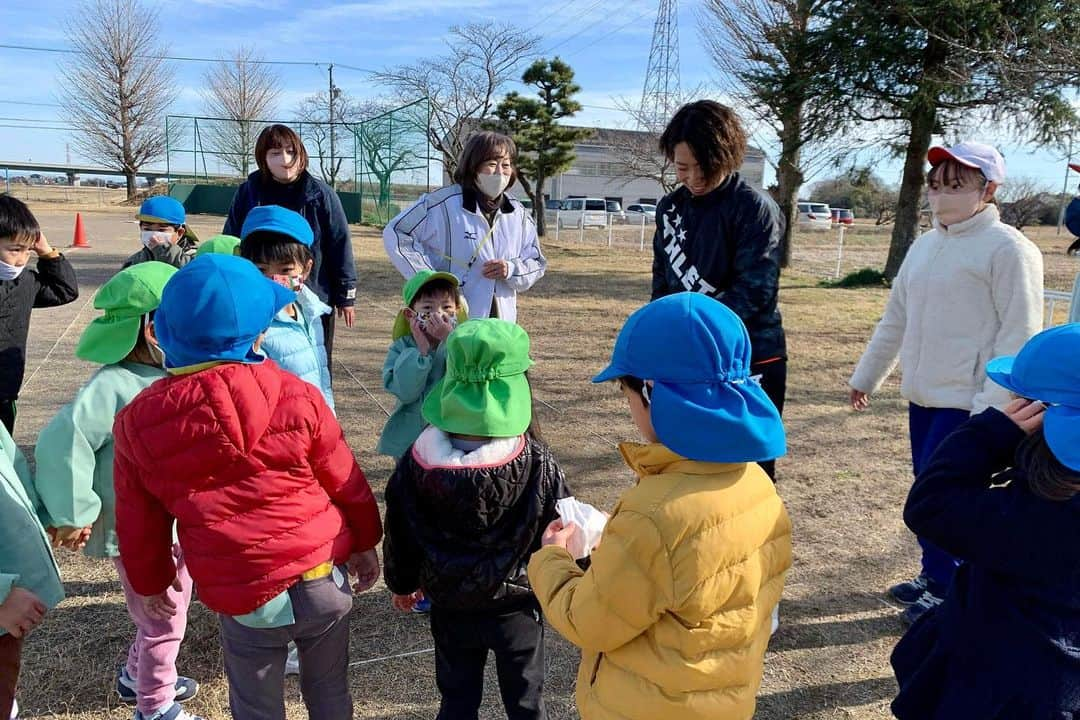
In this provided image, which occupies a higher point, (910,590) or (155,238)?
(155,238)

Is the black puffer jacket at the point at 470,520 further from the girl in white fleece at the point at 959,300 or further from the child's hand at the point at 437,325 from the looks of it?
the girl in white fleece at the point at 959,300

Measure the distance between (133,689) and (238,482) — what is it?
126cm

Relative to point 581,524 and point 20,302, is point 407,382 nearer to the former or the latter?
point 581,524

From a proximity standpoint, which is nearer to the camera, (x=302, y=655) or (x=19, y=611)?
(x=19, y=611)

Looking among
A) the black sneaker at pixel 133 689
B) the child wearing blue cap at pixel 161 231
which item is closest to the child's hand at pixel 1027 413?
the black sneaker at pixel 133 689

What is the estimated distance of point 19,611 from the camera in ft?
5.44

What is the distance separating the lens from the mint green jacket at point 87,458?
1956 millimetres

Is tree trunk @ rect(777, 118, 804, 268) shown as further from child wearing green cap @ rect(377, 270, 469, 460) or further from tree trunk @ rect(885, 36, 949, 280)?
child wearing green cap @ rect(377, 270, 469, 460)

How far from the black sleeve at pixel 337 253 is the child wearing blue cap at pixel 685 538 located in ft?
8.49

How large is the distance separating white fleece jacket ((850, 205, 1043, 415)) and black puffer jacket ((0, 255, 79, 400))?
3332 mm

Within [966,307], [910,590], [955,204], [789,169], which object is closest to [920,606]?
[910,590]

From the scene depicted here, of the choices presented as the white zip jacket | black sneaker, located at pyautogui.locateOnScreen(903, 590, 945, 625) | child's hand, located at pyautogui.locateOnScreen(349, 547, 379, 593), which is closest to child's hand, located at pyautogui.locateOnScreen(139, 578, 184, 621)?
child's hand, located at pyautogui.locateOnScreen(349, 547, 379, 593)

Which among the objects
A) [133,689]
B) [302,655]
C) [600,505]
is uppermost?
[302,655]

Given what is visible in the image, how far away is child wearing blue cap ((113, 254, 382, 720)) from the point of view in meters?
1.58
